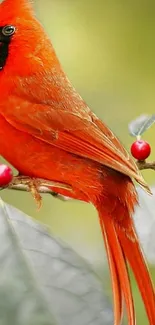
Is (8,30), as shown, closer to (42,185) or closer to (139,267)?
(42,185)

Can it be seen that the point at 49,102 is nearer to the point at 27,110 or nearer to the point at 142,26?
the point at 27,110

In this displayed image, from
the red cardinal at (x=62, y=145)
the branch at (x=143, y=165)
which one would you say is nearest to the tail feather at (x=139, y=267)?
the red cardinal at (x=62, y=145)

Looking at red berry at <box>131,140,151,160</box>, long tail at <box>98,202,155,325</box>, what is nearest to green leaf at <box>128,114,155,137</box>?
red berry at <box>131,140,151,160</box>

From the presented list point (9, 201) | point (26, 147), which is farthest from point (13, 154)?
point (9, 201)

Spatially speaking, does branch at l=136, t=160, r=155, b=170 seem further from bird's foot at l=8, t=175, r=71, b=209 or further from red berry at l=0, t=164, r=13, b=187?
red berry at l=0, t=164, r=13, b=187

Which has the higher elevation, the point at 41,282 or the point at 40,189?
the point at 40,189

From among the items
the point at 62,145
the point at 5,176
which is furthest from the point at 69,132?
the point at 5,176
